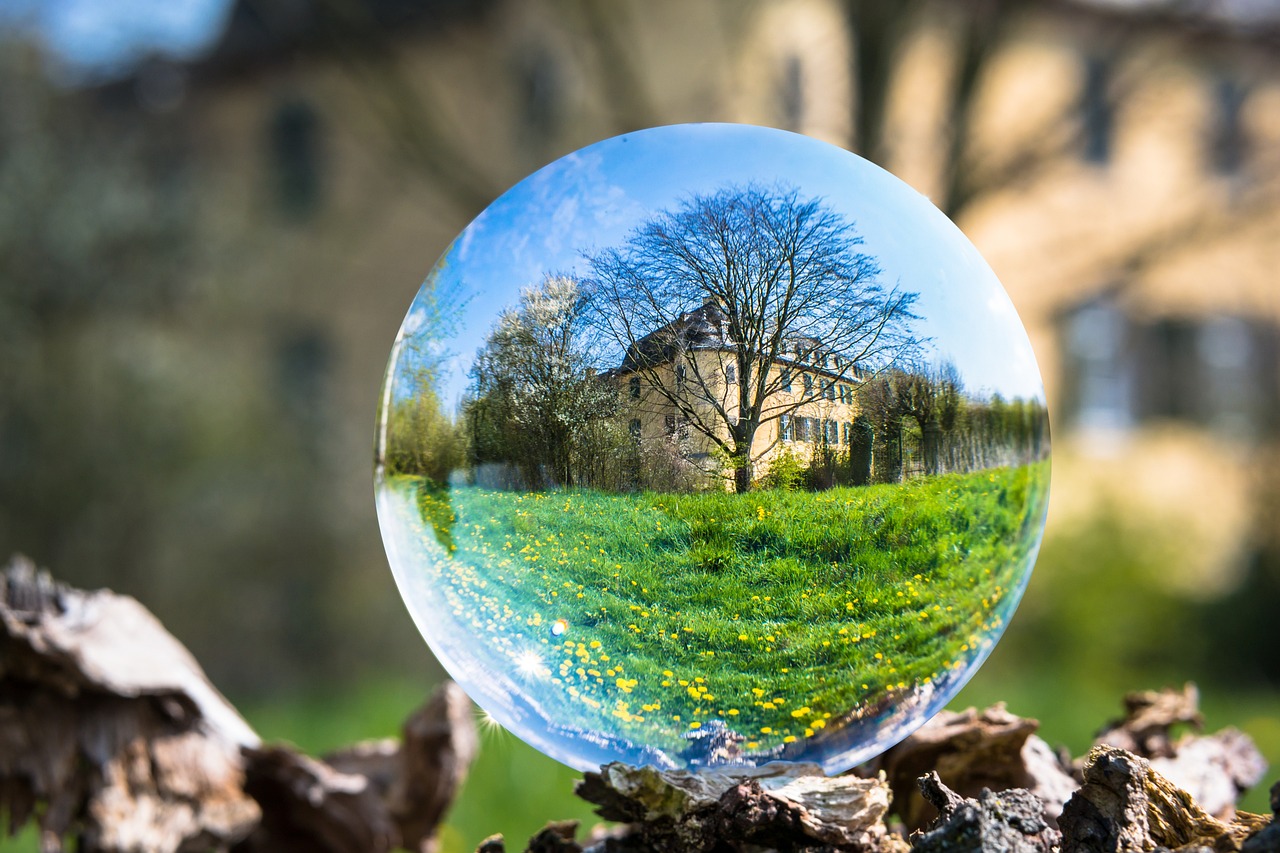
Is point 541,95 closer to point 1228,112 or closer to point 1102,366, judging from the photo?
point 1102,366

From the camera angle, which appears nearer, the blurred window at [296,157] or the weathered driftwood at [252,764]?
the weathered driftwood at [252,764]

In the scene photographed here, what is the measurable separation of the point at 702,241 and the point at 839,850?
3.43 ft

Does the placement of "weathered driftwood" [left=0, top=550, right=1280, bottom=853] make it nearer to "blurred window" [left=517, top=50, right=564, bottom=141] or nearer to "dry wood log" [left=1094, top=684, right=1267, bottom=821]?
"dry wood log" [left=1094, top=684, right=1267, bottom=821]

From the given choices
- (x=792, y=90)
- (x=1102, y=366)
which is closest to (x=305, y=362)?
(x=792, y=90)

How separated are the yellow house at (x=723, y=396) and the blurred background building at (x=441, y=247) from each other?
488 cm

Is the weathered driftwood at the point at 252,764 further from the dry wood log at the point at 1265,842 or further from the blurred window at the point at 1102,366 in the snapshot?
the blurred window at the point at 1102,366

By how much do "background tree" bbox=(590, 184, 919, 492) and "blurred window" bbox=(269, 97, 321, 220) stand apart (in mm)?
16202

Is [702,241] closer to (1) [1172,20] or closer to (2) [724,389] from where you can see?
(2) [724,389]

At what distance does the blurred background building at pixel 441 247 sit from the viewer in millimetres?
8555

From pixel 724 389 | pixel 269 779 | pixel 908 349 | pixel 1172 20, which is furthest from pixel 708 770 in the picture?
pixel 1172 20

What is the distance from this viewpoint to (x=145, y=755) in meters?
2.58

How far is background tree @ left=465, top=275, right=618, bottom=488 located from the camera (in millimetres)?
1831

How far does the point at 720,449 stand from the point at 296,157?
17.2 meters

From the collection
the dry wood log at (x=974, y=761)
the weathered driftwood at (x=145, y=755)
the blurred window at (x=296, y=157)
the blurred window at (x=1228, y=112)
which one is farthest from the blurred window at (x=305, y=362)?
the dry wood log at (x=974, y=761)
